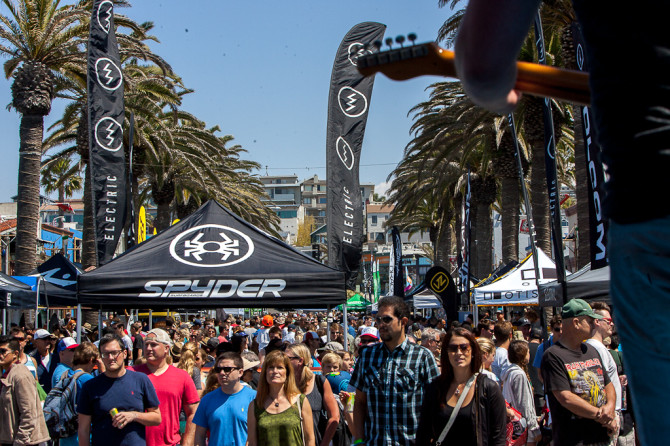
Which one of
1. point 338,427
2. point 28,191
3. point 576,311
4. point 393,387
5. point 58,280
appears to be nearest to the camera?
point 393,387

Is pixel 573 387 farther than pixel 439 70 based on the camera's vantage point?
Yes

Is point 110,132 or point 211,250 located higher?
point 110,132

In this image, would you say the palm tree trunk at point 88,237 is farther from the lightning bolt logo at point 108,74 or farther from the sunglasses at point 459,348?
the sunglasses at point 459,348

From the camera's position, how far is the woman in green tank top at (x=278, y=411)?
6.33 meters

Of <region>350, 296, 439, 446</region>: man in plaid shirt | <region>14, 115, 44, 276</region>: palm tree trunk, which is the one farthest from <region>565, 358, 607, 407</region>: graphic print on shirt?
<region>14, 115, 44, 276</region>: palm tree trunk

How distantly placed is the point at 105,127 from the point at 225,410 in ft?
37.5

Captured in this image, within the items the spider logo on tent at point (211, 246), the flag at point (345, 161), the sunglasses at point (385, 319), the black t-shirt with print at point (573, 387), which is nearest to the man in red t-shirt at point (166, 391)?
the sunglasses at point (385, 319)

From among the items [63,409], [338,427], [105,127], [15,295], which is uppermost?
[105,127]

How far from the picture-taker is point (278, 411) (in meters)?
6.45

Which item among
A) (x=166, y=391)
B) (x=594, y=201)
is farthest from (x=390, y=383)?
(x=594, y=201)

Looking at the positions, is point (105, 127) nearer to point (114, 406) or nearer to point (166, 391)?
point (166, 391)

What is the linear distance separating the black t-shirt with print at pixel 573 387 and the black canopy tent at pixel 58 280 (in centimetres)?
1348

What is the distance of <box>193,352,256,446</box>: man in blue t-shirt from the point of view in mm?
6707

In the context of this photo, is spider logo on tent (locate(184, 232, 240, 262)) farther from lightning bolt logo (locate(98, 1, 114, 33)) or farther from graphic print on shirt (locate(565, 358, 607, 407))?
lightning bolt logo (locate(98, 1, 114, 33))
